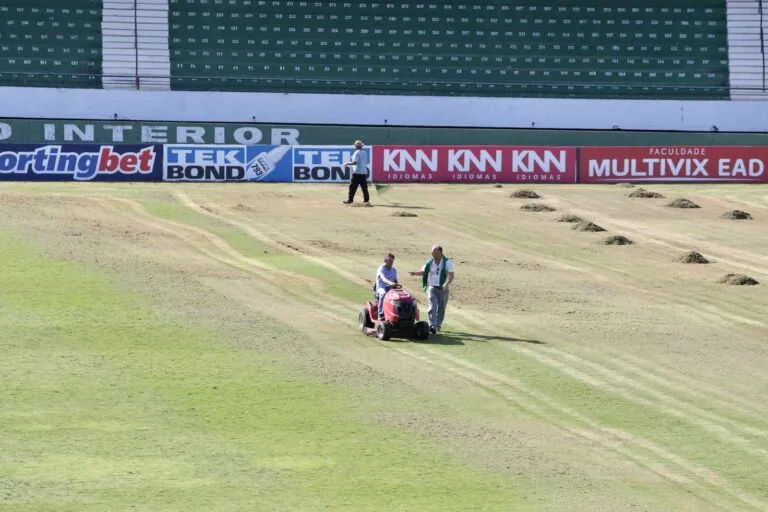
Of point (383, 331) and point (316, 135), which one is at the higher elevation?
point (316, 135)

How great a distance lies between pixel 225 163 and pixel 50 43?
47.9 ft

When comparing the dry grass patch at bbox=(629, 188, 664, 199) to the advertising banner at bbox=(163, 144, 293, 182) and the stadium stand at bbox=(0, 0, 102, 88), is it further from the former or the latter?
the stadium stand at bbox=(0, 0, 102, 88)

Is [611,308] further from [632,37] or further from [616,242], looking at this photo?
[632,37]

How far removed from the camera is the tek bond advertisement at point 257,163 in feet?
150

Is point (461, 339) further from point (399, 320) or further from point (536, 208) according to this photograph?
point (536, 208)

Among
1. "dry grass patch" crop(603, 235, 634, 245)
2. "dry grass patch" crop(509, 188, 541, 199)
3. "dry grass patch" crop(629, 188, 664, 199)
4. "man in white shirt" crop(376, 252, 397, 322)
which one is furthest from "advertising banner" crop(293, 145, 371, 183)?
"man in white shirt" crop(376, 252, 397, 322)

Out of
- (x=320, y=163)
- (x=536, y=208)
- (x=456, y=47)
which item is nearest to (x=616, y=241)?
(x=536, y=208)

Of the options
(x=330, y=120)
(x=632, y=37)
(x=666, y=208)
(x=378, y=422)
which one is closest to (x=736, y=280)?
(x=666, y=208)

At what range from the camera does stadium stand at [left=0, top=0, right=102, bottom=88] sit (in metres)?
54.4

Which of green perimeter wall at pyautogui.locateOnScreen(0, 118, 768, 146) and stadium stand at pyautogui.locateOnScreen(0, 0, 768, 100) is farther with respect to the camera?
stadium stand at pyautogui.locateOnScreen(0, 0, 768, 100)

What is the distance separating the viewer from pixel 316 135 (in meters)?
51.5

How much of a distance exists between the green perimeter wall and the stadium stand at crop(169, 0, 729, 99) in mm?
4315

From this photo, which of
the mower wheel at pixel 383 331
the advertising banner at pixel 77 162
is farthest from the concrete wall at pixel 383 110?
the mower wheel at pixel 383 331

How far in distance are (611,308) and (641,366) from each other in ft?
18.2
